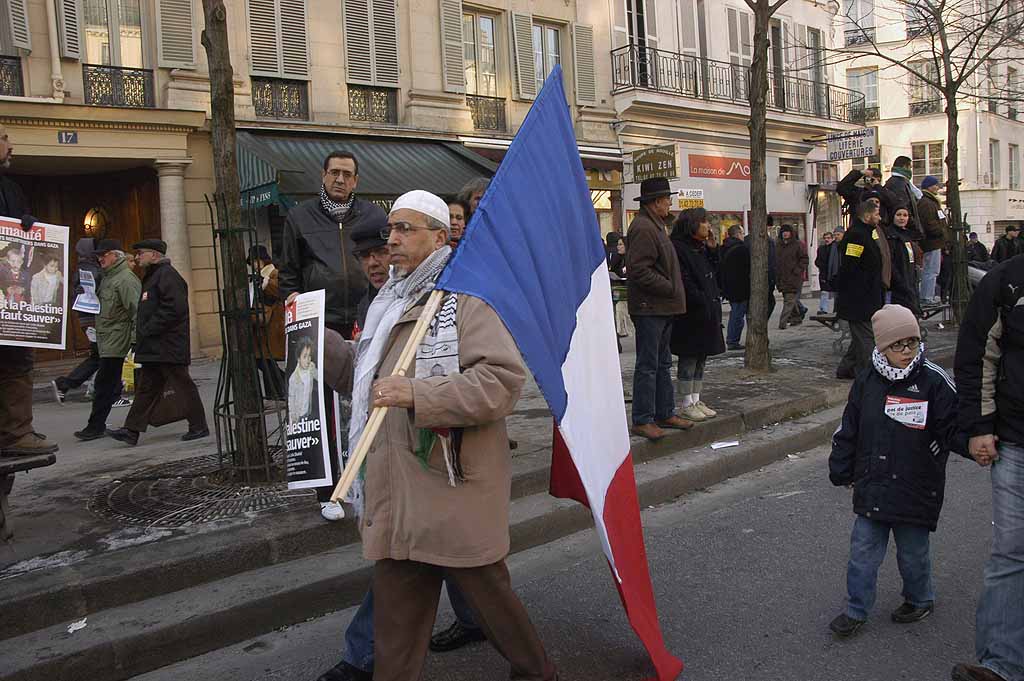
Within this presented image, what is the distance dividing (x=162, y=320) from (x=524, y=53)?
12262 millimetres

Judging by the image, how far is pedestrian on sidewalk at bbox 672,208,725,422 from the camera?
273 inches

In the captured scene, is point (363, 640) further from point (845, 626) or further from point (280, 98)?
point (280, 98)

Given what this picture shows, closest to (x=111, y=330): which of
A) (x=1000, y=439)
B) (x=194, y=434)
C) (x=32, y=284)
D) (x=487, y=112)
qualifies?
(x=194, y=434)

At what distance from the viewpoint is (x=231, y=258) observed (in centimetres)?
538

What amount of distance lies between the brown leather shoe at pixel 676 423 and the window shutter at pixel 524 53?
1220 cm

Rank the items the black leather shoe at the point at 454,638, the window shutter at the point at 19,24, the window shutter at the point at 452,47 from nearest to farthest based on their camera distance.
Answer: the black leather shoe at the point at 454,638
the window shutter at the point at 19,24
the window shutter at the point at 452,47

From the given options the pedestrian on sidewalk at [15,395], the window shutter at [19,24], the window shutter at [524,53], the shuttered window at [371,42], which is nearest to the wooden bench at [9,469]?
the pedestrian on sidewalk at [15,395]

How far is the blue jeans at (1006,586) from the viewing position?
3.02 m

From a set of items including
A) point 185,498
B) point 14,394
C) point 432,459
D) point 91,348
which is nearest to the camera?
point 432,459

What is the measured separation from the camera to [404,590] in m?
2.88

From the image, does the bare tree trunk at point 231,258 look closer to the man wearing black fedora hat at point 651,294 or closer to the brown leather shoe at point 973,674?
the man wearing black fedora hat at point 651,294

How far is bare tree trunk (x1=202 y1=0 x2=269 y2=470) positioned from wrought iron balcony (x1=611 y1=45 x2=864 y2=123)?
15.3 metres

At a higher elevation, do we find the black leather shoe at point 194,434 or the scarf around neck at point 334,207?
the scarf around neck at point 334,207

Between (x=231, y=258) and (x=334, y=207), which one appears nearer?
(x=334, y=207)
